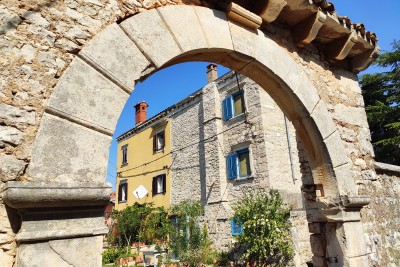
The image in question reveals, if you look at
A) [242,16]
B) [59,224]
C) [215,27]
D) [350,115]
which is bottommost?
[59,224]

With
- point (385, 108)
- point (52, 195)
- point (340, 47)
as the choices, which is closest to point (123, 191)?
point (385, 108)

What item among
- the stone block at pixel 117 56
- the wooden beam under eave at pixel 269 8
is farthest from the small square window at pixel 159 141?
the stone block at pixel 117 56

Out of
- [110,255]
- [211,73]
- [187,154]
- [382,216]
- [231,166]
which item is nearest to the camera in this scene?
[382,216]

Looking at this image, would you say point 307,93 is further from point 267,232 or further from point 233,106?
point 233,106

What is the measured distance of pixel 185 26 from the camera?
93.7 inches

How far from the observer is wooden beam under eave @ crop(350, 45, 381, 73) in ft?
13.3

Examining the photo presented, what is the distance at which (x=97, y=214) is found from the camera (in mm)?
1684

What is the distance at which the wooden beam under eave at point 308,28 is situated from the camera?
3.24 metres

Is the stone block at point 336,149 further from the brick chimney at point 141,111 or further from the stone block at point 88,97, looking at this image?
the brick chimney at point 141,111

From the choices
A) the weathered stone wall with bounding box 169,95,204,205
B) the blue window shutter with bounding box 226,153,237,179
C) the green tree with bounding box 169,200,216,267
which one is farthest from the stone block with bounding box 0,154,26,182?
the weathered stone wall with bounding box 169,95,204,205

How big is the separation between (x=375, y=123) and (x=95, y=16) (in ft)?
38.6

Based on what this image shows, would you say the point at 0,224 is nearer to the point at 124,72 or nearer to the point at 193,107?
the point at 124,72

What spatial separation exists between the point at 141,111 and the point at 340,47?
611 inches

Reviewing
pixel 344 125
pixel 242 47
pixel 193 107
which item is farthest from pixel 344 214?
pixel 193 107
